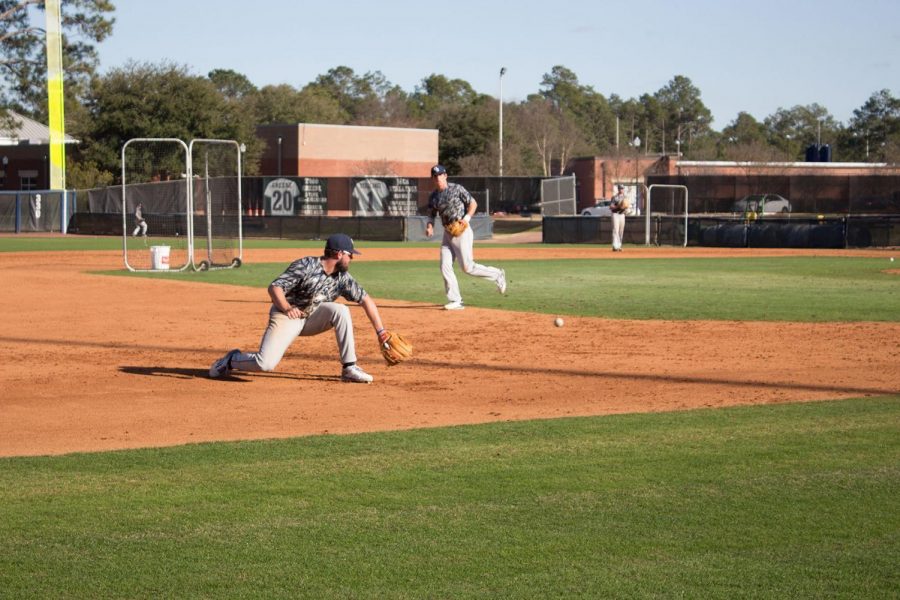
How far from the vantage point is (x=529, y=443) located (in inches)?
308

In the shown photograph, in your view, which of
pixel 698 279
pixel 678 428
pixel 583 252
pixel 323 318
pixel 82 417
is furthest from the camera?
Result: pixel 583 252

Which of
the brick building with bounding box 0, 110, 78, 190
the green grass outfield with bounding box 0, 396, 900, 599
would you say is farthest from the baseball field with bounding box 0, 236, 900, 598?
the brick building with bounding box 0, 110, 78, 190

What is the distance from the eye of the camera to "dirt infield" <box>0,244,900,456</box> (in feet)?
29.3

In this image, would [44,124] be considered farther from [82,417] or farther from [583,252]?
[82,417]

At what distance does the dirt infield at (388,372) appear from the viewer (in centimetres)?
892

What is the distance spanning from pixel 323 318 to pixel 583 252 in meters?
27.5

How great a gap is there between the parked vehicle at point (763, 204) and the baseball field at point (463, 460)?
44789mm

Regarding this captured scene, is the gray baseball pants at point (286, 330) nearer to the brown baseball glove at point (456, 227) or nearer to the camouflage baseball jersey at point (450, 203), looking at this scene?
the camouflage baseball jersey at point (450, 203)

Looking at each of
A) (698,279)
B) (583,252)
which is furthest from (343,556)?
(583,252)

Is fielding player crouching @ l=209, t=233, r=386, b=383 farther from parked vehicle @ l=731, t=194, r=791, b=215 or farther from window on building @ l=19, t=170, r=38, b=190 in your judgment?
window on building @ l=19, t=170, r=38, b=190

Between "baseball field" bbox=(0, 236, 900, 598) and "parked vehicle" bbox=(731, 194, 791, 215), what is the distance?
44789 millimetres

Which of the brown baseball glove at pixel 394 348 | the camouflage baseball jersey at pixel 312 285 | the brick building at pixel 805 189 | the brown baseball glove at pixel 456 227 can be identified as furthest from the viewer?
the brick building at pixel 805 189

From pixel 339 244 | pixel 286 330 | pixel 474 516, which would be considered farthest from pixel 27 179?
pixel 474 516

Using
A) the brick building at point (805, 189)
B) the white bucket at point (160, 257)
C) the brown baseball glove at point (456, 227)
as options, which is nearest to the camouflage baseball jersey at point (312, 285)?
the brown baseball glove at point (456, 227)
